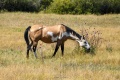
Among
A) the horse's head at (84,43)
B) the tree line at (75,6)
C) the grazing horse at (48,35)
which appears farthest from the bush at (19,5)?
the horse's head at (84,43)

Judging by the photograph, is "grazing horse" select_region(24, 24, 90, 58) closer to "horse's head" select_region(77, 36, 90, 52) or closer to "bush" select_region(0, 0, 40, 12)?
"horse's head" select_region(77, 36, 90, 52)

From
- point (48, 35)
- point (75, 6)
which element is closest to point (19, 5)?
point (75, 6)

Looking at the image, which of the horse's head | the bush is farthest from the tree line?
the horse's head

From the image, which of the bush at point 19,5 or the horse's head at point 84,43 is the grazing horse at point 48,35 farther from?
the bush at point 19,5

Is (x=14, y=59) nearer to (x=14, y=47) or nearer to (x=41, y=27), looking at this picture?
(x=41, y=27)

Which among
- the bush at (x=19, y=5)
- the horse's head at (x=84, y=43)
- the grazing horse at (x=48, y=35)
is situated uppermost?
the grazing horse at (x=48, y=35)

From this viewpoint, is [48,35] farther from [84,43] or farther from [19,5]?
Answer: [19,5]

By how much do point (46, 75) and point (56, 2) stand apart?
4653cm

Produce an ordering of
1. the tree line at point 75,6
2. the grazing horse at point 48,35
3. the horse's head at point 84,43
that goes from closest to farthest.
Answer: the grazing horse at point 48,35 < the horse's head at point 84,43 < the tree line at point 75,6

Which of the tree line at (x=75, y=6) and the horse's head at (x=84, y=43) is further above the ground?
the horse's head at (x=84, y=43)

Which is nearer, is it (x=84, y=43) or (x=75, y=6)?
(x=84, y=43)

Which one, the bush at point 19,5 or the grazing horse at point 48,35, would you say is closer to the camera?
the grazing horse at point 48,35

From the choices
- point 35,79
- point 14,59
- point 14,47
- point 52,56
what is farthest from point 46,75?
point 14,47

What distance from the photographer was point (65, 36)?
13602 mm
